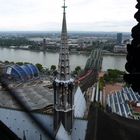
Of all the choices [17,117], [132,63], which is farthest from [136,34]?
[17,117]

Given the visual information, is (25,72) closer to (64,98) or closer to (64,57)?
(64,57)

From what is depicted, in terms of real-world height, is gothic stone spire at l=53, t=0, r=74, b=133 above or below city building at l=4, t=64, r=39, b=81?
above

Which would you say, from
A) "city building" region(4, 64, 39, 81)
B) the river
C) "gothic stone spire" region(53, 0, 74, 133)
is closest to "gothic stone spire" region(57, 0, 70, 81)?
"gothic stone spire" region(53, 0, 74, 133)

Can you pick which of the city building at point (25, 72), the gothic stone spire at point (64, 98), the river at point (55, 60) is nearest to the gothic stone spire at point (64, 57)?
the gothic stone spire at point (64, 98)

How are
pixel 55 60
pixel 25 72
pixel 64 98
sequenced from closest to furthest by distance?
pixel 64 98 < pixel 25 72 < pixel 55 60

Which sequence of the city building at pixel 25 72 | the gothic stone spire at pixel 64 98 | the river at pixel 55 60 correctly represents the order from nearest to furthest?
the gothic stone spire at pixel 64 98 < the city building at pixel 25 72 < the river at pixel 55 60

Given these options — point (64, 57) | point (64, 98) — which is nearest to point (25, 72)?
point (64, 57)

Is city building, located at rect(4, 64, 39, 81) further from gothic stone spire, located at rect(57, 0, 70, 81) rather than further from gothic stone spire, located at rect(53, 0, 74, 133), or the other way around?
gothic stone spire, located at rect(53, 0, 74, 133)

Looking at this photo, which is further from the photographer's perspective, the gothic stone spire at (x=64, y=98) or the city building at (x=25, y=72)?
the city building at (x=25, y=72)

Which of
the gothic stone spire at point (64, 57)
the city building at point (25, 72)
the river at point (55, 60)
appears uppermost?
the gothic stone spire at point (64, 57)

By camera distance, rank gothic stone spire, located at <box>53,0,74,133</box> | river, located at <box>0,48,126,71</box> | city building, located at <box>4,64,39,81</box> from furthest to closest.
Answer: river, located at <box>0,48,126,71</box> → city building, located at <box>4,64,39,81</box> → gothic stone spire, located at <box>53,0,74,133</box>

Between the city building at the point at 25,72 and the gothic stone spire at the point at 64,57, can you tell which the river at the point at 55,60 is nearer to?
the city building at the point at 25,72
